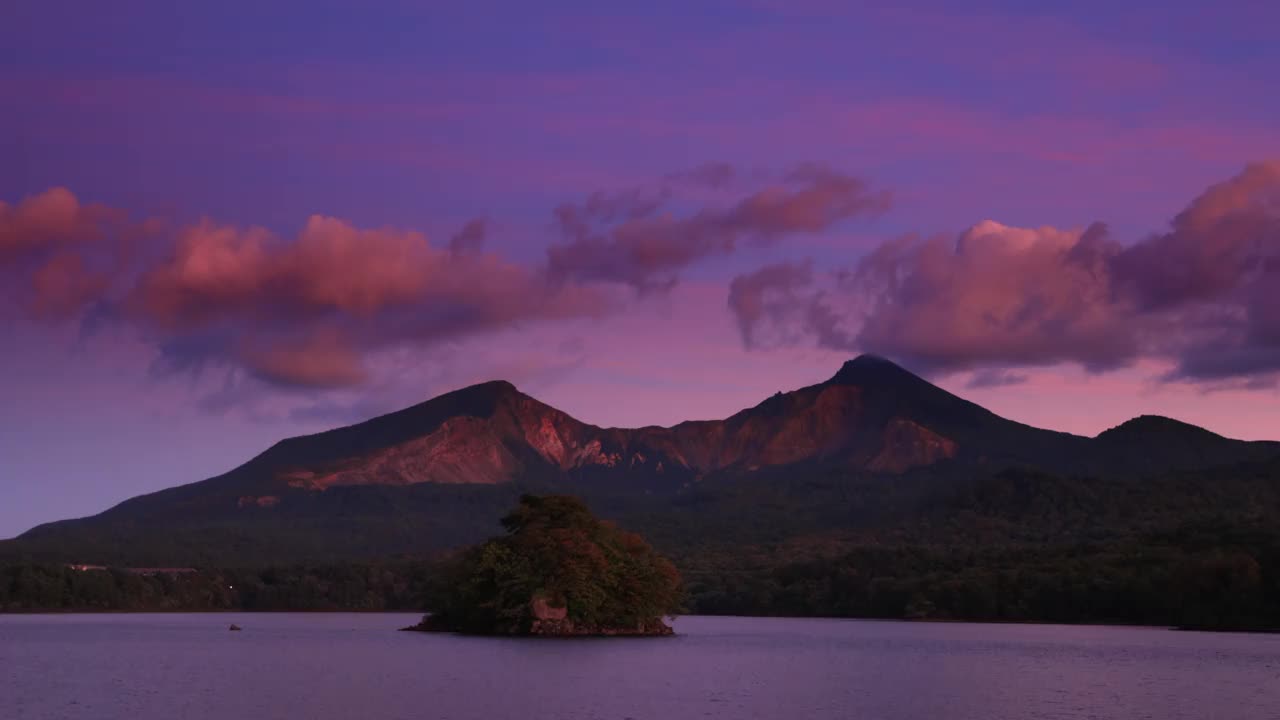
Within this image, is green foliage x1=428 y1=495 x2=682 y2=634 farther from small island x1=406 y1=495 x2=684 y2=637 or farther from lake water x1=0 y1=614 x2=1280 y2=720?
lake water x1=0 y1=614 x2=1280 y2=720

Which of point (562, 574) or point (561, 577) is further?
point (561, 577)

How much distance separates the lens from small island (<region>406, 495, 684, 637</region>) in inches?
5037

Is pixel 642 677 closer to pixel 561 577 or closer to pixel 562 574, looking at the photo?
pixel 562 574

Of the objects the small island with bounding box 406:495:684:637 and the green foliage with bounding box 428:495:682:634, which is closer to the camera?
the green foliage with bounding box 428:495:682:634

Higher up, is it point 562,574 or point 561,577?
point 562,574

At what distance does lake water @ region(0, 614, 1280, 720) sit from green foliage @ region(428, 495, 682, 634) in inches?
145

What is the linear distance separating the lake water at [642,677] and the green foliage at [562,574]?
3.69 m

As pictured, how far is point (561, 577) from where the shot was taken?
421 feet

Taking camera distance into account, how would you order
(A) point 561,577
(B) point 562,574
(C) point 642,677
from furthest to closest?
(A) point 561,577
(B) point 562,574
(C) point 642,677

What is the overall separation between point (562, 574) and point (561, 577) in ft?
1.78

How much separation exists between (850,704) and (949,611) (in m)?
117

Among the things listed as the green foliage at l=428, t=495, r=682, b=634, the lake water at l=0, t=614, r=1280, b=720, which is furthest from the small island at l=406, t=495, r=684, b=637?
the lake water at l=0, t=614, r=1280, b=720

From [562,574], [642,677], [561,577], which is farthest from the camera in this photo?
[561,577]

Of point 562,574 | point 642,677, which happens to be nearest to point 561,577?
point 562,574
